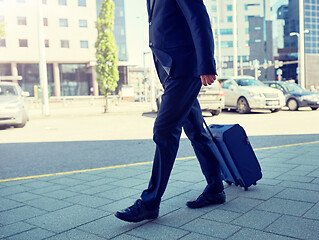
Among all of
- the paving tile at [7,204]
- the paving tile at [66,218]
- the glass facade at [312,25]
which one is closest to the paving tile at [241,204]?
the paving tile at [66,218]

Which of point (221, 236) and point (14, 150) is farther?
point (14, 150)

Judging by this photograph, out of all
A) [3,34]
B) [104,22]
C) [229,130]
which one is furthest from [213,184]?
[3,34]

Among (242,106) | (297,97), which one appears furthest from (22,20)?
(297,97)

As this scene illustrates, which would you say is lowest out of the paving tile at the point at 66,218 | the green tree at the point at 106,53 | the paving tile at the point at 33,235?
the paving tile at the point at 66,218

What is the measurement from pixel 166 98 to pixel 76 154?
4.15 m

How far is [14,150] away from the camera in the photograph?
7.42m

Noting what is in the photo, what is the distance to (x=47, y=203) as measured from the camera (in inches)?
134

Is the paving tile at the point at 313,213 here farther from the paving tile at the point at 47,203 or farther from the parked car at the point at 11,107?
the parked car at the point at 11,107

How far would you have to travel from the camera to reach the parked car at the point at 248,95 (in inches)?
623

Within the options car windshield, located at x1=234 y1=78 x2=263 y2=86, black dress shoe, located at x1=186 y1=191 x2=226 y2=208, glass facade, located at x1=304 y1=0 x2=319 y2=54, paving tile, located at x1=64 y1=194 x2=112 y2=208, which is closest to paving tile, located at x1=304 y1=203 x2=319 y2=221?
black dress shoe, located at x1=186 y1=191 x2=226 y2=208

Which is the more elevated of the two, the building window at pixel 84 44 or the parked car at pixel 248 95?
the building window at pixel 84 44

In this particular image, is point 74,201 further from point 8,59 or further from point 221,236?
point 8,59

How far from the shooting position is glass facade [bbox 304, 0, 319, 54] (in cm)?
7650

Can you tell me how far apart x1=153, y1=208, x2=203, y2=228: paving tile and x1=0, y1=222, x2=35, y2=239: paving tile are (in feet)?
3.08
